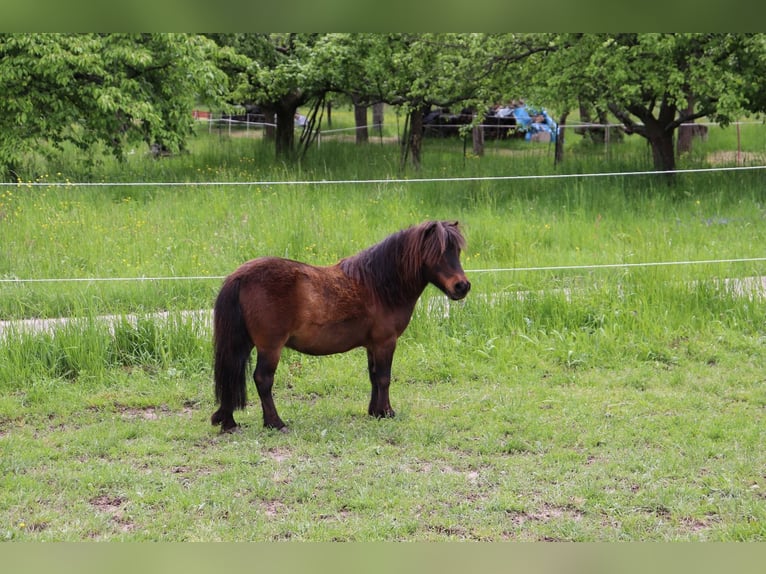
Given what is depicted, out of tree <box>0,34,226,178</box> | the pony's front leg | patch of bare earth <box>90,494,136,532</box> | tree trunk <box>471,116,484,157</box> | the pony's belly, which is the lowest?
patch of bare earth <box>90,494,136,532</box>

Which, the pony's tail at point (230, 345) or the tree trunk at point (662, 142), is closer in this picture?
the pony's tail at point (230, 345)

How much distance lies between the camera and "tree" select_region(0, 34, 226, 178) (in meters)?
12.2

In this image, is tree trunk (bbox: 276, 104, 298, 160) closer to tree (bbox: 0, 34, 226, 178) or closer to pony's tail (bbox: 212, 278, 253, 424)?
tree (bbox: 0, 34, 226, 178)

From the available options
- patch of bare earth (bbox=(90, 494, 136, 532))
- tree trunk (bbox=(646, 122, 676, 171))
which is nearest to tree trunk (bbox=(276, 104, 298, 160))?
tree trunk (bbox=(646, 122, 676, 171))

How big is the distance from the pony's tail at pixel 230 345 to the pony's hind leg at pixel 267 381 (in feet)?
0.37

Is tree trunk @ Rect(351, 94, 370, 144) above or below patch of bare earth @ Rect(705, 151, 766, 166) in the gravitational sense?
above

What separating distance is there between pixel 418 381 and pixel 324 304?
5.93ft

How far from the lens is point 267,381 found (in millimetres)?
5613

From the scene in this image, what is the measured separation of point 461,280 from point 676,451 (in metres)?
1.89

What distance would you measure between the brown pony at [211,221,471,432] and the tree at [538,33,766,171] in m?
6.38

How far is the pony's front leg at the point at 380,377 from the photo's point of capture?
19.4ft

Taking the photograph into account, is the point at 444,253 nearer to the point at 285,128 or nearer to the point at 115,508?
the point at 115,508

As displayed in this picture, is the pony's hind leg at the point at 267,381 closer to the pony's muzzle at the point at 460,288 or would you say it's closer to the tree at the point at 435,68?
the pony's muzzle at the point at 460,288

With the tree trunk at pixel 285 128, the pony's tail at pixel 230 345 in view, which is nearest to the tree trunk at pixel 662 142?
the tree trunk at pixel 285 128
